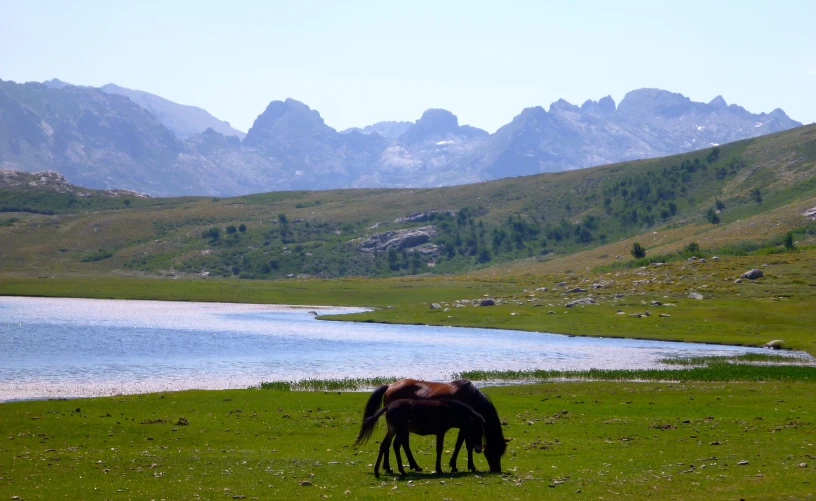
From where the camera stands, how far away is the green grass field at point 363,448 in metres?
21.8

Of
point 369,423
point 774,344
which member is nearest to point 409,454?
point 369,423

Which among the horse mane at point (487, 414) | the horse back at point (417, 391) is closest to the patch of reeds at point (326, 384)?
the horse back at point (417, 391)

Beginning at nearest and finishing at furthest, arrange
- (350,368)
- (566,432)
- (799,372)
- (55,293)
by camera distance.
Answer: (566,432) < (799,372) < (350,368) < (55,293)

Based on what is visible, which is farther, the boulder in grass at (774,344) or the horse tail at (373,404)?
the boulder in grass at (774,344)

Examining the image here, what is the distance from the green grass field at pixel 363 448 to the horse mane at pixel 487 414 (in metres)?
0.93

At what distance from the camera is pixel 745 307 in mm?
94188

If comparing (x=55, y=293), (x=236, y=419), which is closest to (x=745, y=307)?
(x=236, y=419)

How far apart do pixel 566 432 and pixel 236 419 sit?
13525mm

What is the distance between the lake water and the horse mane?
26819 millimetres

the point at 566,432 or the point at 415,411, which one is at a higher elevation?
the point at 415,411

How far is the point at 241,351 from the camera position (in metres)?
68.8

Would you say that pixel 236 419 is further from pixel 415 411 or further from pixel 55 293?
pixel 55 293

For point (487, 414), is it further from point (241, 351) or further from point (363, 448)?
point (241, 351)

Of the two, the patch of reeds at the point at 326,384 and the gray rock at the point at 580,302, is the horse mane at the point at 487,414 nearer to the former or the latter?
the patch of reeds at the point at 326,384
